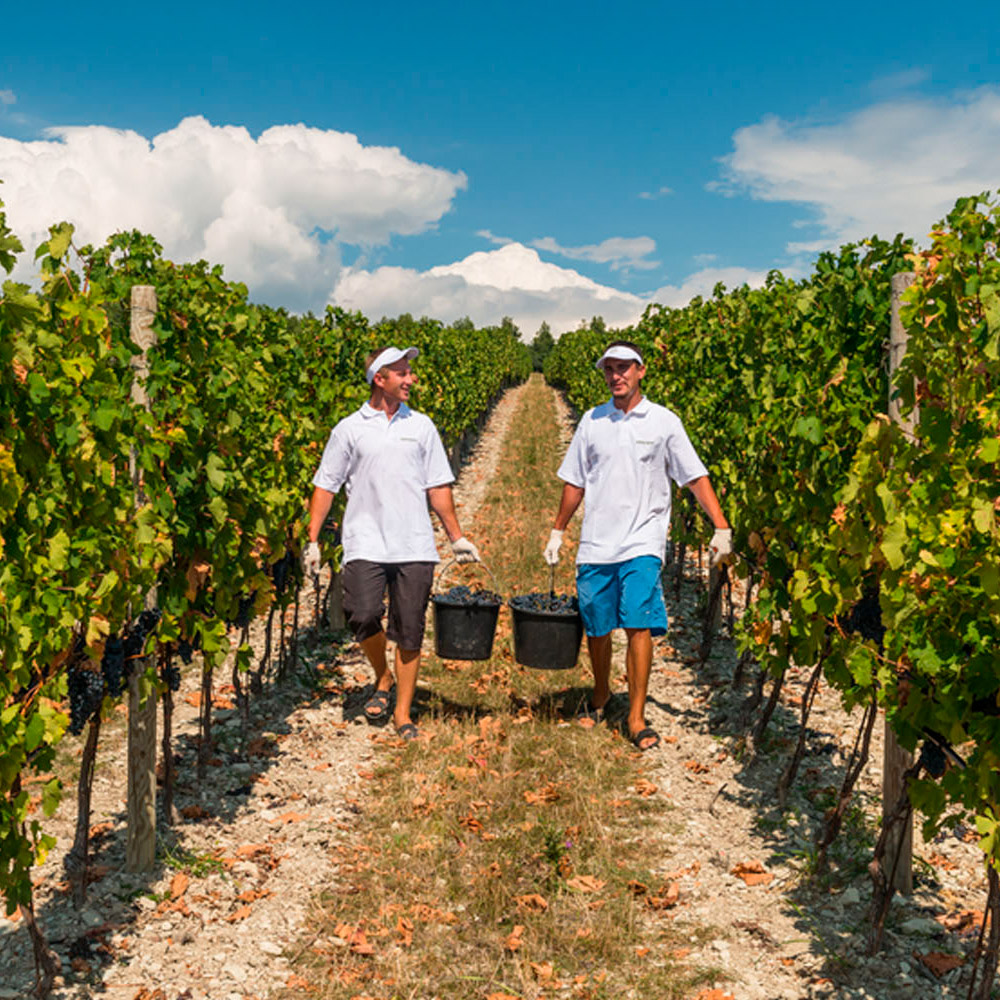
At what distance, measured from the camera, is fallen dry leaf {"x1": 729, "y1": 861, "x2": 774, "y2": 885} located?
3.95 m

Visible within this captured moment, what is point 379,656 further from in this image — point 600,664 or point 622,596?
point 622,596

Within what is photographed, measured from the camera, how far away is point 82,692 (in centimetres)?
329

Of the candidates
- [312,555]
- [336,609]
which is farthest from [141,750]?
[336,609]

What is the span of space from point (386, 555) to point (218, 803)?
1552 mm

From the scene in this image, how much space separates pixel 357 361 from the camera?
27.6ft

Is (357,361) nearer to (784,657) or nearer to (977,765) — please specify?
(784,657)

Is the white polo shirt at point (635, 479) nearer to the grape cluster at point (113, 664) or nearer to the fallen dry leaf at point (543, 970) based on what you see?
the fallen dry leaf at point (543, 970)

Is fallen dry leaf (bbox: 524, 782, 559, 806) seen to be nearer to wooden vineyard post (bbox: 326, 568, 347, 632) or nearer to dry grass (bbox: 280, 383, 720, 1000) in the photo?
dry grass (bbox: 280, 383, 720, 1000)

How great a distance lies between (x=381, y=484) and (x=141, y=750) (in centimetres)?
195

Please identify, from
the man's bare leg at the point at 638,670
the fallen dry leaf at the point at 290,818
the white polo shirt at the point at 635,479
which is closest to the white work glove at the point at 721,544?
the white polo shirt at the point at 635,479

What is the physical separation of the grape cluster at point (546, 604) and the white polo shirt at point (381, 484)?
60 cm

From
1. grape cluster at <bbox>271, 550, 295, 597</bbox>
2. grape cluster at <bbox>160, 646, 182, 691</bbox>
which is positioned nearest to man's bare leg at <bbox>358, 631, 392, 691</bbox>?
grape cluster at <bbox>271, 550, 295, 597</bbox>

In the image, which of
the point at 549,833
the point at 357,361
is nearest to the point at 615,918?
the point at 549,833

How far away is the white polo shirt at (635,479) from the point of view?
16.7 ft
